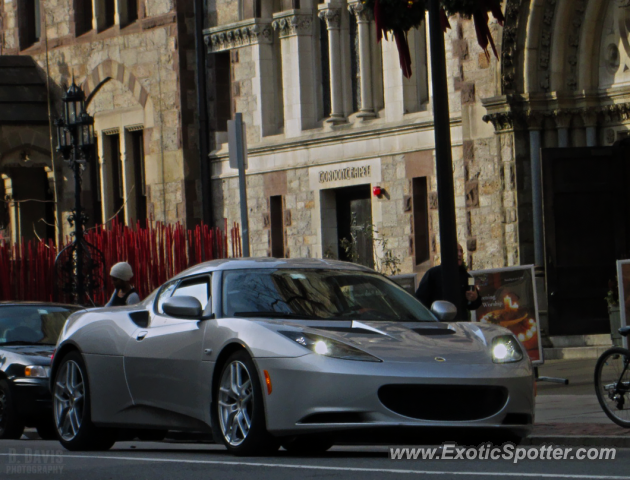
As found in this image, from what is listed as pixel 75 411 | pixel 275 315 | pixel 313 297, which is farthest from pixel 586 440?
pixel 75 411

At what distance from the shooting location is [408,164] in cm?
2317

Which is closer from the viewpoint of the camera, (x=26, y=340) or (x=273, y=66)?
(x=26, y=340)

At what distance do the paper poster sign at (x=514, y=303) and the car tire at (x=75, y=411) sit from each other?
6.49 metres

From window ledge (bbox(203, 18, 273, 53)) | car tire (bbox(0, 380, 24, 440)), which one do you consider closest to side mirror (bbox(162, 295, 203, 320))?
car tire (bbox(0, 380, 24, 440))

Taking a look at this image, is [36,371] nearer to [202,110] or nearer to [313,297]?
[313,297]

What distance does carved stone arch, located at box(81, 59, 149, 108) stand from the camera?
92.9 ft

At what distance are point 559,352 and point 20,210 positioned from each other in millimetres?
15850

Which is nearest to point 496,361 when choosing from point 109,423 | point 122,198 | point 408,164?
point 109,423

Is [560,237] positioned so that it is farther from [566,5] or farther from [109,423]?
[109,423]

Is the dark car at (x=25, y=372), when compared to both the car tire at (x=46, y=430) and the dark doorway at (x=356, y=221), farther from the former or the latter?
the dark doorway at (x=356, y=221)

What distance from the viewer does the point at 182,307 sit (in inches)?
386

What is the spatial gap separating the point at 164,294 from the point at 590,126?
11.2 metres

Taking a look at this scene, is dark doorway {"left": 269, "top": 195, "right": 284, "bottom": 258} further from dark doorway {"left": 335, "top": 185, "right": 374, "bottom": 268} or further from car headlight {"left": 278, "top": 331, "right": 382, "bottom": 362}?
car headlight {"left": 278, "top": 331, "right": 382, "bottom": 362}

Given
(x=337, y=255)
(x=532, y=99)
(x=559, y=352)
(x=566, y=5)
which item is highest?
(x=566, y=5)
